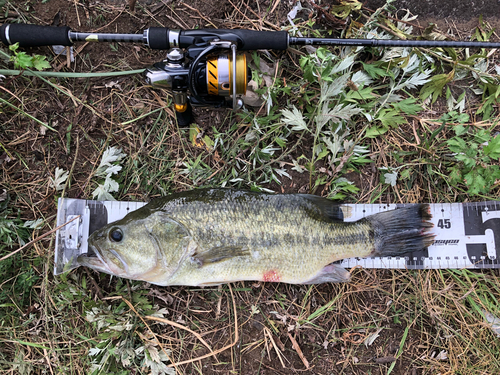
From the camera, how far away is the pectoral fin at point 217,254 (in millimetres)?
2848

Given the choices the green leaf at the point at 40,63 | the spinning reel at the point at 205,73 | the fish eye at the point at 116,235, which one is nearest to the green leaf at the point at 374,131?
the spinning reel at the point at 205,73

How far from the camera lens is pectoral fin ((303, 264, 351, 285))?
3.08 meters

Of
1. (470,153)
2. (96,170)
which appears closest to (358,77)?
(470,153)

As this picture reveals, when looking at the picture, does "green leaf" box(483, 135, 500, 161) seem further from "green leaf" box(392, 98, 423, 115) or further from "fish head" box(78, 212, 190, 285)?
"fish head" box(78, 212, 190, 285)

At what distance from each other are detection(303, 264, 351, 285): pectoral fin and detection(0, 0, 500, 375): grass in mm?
273

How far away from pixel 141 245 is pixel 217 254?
68cm

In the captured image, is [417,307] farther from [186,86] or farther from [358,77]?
[186,86]

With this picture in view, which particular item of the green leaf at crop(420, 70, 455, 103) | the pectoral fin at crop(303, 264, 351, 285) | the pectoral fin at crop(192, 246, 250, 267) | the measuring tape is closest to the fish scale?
the measuring tape

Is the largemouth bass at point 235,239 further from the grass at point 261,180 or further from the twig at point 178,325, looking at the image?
the twig at point 178,325

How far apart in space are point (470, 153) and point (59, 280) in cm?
439

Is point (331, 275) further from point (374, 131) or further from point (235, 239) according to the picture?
point (374, 131)

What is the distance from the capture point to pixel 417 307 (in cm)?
336

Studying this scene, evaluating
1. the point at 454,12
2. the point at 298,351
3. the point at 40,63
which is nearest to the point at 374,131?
the point at 454,12

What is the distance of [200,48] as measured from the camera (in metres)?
2.83
